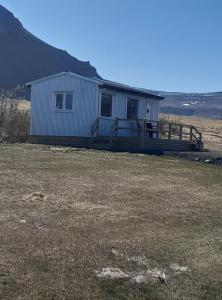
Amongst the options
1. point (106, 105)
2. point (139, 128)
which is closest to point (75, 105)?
point (106, 105)

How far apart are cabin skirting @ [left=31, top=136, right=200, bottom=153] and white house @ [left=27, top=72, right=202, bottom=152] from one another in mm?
48

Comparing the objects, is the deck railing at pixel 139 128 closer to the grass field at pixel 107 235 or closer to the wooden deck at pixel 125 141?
the wooden deck at pixel 125 141

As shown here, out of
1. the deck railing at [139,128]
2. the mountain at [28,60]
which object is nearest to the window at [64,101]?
the deck railing at [139,128]

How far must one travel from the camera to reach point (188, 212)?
10070mm

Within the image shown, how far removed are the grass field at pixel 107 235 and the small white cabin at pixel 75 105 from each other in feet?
40.0

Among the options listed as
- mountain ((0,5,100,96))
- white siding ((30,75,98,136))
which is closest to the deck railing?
white siding ((30,75,98,136))

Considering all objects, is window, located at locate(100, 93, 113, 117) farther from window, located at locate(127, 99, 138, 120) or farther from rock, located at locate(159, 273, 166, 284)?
rock, located at locate(159, 273, 166, 284)

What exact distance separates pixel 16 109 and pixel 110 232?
64.8 ft

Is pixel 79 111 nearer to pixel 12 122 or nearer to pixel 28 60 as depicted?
pixel 12 122

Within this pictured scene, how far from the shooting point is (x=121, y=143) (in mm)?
24688

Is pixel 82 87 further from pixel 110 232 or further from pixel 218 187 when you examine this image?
pixel 110 232

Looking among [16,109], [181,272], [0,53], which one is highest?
[0,53]

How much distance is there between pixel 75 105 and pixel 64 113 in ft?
2.47

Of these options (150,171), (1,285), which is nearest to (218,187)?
(150,171)
